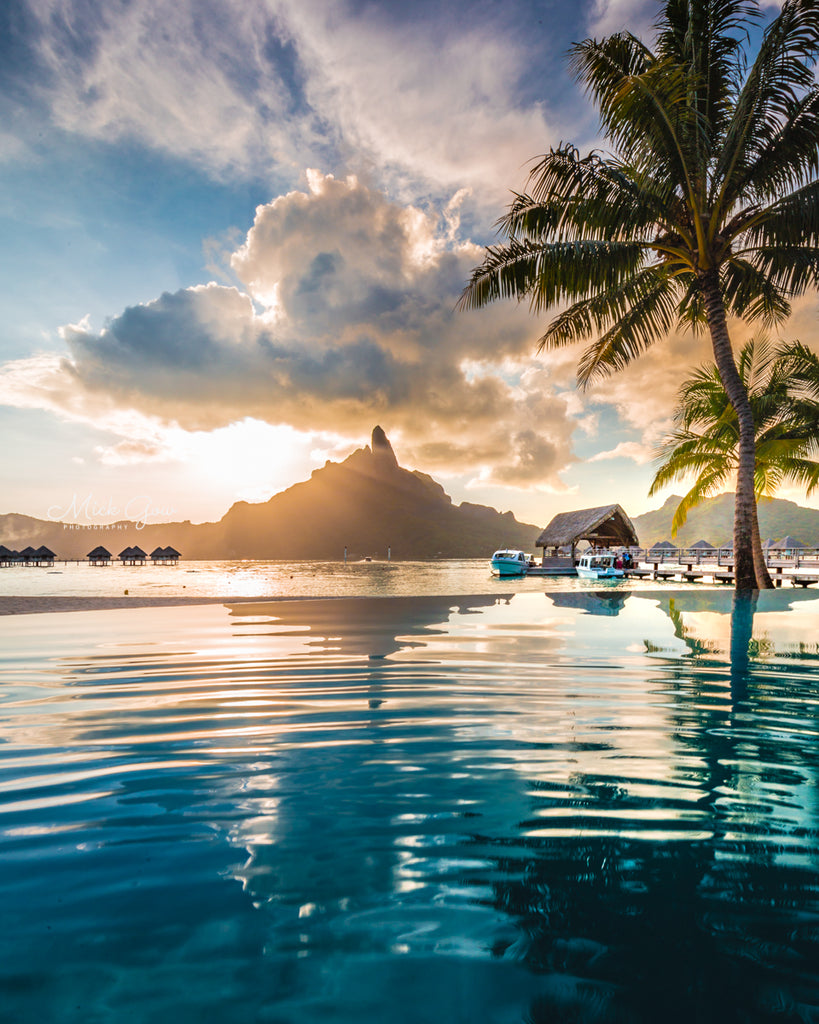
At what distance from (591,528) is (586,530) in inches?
16.0

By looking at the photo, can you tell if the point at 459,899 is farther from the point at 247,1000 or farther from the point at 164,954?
the point at 164,954

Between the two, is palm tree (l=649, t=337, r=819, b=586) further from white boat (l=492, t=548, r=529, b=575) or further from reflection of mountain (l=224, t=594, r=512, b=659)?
white boat (l=492, t=548, r=529, b=575)

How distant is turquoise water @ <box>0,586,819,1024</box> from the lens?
1.34 metres

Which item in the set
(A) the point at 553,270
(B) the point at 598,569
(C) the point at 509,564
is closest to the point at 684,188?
(A) the point at 553,270

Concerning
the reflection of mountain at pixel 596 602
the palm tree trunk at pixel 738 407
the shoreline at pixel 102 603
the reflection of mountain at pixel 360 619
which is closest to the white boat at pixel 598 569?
the reflection of mountain at pixel 596 602

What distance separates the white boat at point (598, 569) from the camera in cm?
3209

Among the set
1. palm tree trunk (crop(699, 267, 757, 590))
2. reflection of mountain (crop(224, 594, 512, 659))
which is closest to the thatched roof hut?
palm tree trunk (crop(699, 267, 757, 590))

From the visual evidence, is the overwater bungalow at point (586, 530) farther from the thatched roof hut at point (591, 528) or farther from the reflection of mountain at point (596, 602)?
the reflection of mountain at point (596, 602)

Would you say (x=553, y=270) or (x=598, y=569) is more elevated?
(x=553, y=270)

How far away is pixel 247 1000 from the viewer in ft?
4.27

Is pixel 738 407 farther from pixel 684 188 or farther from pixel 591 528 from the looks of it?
pixel 591 528

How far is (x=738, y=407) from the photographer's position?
1252 centimetres

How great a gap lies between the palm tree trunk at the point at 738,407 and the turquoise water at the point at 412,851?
9435mm

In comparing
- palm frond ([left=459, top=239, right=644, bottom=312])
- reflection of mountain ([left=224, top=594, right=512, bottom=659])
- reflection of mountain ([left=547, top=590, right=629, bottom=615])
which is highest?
palm frond ([left=459, top=239, right=644, bottom=312])
